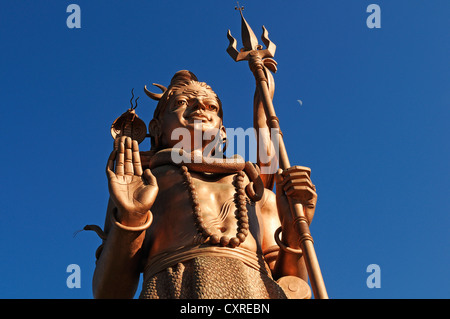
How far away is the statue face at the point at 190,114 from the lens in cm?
952

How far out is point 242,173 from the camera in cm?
910

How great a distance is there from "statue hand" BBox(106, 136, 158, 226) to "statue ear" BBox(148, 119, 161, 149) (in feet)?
4.12

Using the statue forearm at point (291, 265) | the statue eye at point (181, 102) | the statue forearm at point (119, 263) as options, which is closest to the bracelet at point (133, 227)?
the statue forearm at point (119, 263)

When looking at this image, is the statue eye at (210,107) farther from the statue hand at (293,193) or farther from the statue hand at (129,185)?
the statue hand at (293,193)

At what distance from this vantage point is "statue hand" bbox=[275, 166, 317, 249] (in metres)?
8.24

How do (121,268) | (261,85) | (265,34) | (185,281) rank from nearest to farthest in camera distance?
(185,281)
(121,268)
(261,85)
(265,34)

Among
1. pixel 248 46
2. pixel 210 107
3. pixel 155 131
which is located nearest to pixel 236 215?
pixel 210 107

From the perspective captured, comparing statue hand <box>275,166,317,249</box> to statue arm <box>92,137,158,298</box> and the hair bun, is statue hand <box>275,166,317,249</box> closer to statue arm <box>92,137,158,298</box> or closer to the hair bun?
statue arm <box>92,137,158,298</box>

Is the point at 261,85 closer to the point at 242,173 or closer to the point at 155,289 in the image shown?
the point at 242,173

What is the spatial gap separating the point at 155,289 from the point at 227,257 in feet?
2.78

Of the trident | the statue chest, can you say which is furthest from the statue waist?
the trident

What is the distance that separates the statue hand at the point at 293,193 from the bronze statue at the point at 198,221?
0.01m
